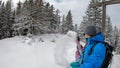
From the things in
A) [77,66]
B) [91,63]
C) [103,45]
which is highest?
[103,45]

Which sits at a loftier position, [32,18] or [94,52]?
[32,18]

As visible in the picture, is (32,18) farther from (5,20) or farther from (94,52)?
(94,52)

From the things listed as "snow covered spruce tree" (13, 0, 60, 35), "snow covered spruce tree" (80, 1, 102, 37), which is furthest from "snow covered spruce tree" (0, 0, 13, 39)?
"snow covered spruce tree" (80, 1, 102, 37)

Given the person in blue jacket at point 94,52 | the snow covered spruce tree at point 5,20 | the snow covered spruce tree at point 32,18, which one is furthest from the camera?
the snow covered spruce tree at point 5,20

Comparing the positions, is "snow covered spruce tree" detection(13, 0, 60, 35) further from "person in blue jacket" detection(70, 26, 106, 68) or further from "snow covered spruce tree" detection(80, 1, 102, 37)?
"person in blue jacket" detection(70, 26, 106, 68)

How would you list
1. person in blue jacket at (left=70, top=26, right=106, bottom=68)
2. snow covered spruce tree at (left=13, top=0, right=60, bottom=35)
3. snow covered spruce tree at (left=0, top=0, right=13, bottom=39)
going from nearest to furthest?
person in blue jacket at (left=70, top=26, right=106, bottom=68), snow covered spruce tree at (left=13, top=0, right=60, bottom=35), snow covered spruce tree at (left=0, top=0, right=13, bottom=39)

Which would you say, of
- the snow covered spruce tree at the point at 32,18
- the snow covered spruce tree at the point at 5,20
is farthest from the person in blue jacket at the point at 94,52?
the snow covered spruce tree at the point at 5,20

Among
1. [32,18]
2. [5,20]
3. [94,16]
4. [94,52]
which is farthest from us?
[5,20]

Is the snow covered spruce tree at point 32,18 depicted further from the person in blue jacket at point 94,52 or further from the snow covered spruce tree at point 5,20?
the person in blue jacket at point 94,52

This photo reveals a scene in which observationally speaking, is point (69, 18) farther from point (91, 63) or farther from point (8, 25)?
point (91, 63)

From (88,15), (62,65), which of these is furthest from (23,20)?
(62,65)

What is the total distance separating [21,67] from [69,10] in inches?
1637

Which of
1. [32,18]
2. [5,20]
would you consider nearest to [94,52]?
[32,18]

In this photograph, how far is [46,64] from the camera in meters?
7.68
